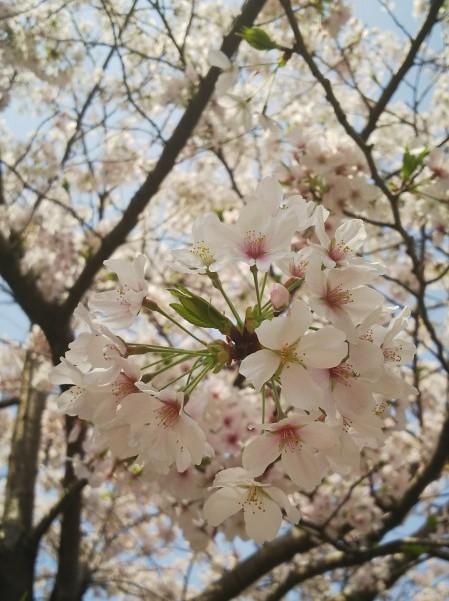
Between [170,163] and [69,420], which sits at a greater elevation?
[170,163]

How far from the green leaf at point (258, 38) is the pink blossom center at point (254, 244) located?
1512 millimetres

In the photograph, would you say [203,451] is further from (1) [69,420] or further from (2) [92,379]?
(1) [69,420]

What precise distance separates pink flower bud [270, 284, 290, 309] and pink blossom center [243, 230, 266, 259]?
0.10 metres

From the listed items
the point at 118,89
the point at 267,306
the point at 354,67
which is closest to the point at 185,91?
the point at 118,89

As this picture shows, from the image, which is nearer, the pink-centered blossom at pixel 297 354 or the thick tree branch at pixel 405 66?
the pink-centered blossom at pixel 297 354

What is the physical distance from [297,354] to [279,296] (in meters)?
0.14

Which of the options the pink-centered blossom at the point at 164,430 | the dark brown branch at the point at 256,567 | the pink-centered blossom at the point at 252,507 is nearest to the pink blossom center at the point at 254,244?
the pink-centered blossom at the point at 164,430

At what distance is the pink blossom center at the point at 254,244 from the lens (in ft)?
3.90

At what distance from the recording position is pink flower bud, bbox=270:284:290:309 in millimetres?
1134

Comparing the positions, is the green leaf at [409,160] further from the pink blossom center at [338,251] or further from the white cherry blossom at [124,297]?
the white cherry blossom at [124,297]

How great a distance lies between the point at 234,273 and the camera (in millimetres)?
5852

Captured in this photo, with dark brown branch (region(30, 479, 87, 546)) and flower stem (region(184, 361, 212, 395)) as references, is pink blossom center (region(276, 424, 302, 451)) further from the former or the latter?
dark brown branch (region(30, 479, 87, 546))

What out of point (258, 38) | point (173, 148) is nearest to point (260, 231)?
point (258, 38)

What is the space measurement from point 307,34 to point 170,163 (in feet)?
8.91
